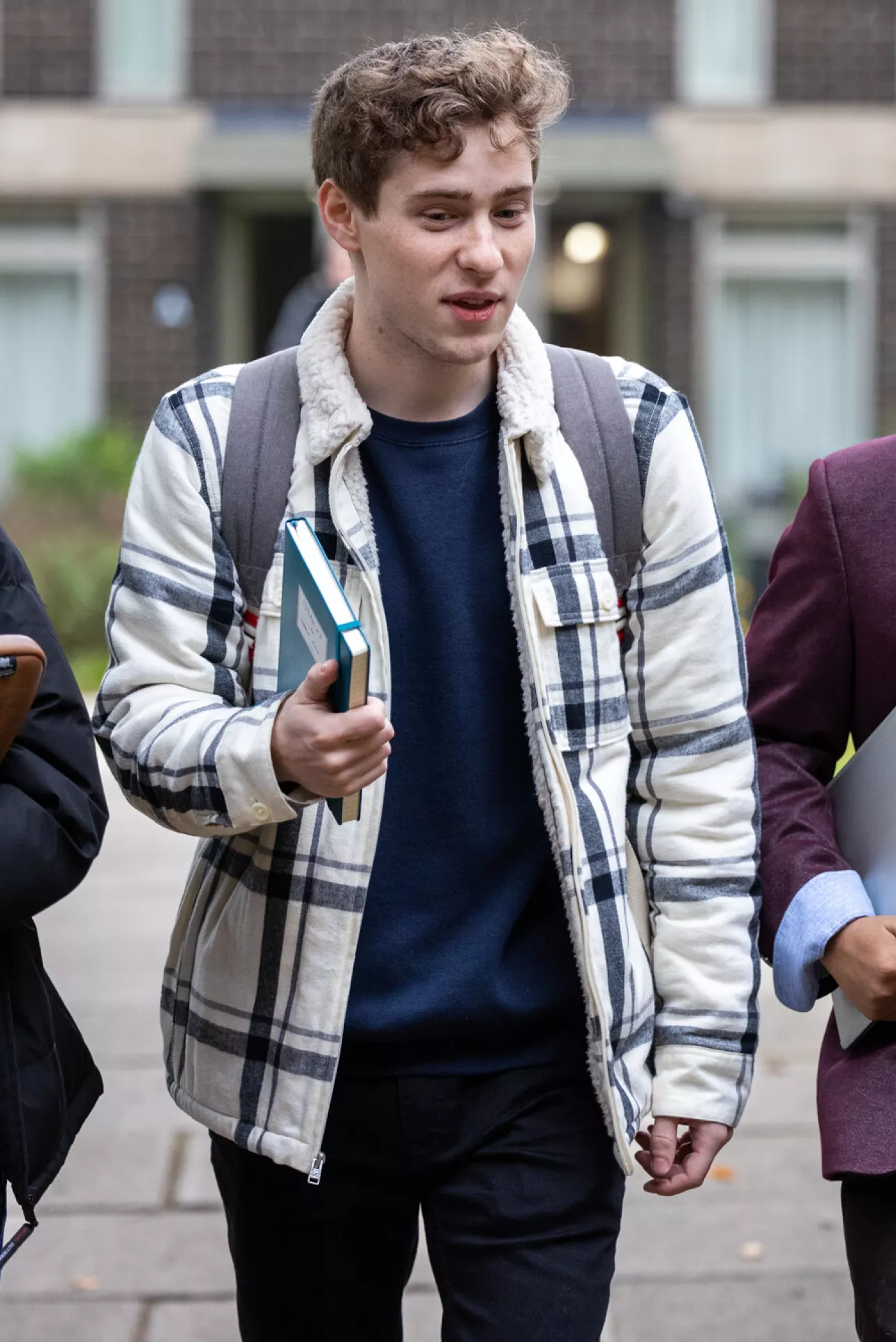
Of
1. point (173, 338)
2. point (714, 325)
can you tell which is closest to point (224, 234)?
point (173, 338)

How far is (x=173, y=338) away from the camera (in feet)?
48.3

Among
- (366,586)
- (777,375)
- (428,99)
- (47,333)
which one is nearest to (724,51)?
(777,375)

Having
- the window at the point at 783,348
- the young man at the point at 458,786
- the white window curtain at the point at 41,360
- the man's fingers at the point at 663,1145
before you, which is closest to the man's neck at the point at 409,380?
the young man at the point at 458,786

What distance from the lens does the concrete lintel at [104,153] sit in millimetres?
14555

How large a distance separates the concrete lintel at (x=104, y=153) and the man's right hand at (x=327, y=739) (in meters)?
13.1

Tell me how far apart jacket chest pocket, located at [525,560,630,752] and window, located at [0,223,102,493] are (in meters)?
12.8

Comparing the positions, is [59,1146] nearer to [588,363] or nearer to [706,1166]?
[706,1166]

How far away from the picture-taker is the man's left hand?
2434 mm

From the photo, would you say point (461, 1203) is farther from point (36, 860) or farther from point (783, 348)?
point (783, 348)

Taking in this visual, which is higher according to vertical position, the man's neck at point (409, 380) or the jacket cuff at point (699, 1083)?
the man's neck at point (409, 380)

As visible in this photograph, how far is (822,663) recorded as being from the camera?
252 cm

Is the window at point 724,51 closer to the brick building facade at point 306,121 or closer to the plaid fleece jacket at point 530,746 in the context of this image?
the brick building facade at point 306,121

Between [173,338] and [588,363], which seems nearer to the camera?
[588,363]

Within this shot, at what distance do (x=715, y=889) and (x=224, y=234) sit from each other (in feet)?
43.1
